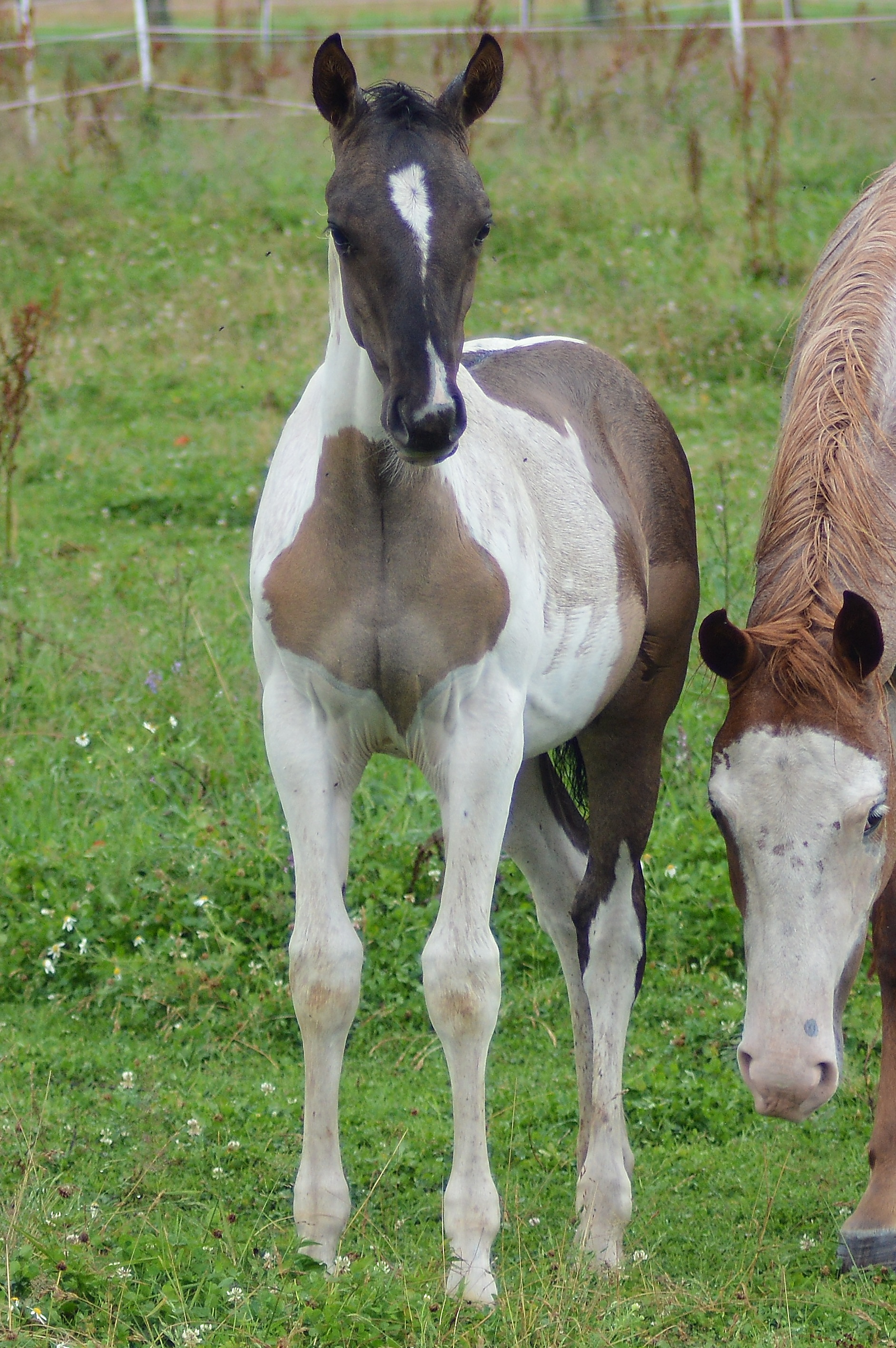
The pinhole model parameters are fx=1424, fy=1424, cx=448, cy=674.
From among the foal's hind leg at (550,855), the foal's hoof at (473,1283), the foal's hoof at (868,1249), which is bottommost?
the foal's hoof at (868,1249)

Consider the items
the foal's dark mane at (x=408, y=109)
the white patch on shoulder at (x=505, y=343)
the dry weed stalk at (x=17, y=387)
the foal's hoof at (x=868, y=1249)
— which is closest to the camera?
the foal's dark mane at (x=408, y=109)

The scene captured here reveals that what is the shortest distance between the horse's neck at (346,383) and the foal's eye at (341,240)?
2.8 inches

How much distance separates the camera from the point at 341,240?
285 centimetres

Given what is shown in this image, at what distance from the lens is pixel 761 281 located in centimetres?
1066

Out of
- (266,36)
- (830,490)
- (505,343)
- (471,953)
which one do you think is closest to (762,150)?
(266,36)

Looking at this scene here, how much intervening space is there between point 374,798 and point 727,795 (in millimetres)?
2716

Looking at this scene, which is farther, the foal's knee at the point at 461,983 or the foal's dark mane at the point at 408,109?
the foal's knee at the point at 461,983

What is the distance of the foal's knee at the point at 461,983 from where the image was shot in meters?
2.96

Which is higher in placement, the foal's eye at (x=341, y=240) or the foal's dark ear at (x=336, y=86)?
the foal's dark ear at (x=336, y=86)

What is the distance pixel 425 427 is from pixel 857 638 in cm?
101

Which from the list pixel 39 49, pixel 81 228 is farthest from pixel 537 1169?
pixel 39 49

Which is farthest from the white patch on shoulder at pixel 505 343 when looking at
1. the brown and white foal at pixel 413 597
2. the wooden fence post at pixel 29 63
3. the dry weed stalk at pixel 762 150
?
the wooden fence post at pixel 29 63

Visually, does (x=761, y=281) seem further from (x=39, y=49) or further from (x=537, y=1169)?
(x=39, y=49)

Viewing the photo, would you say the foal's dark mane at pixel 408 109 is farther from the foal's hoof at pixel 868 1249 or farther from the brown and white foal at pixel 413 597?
the foal's hoof at pixel 868 1249
